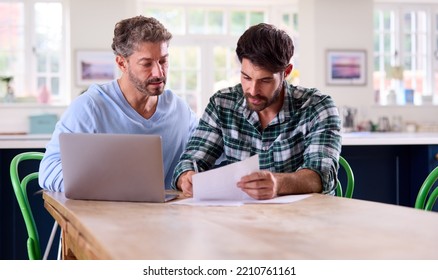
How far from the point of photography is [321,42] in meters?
8.31

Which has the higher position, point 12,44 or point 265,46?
point 12,44

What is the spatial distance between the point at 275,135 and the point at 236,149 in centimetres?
15

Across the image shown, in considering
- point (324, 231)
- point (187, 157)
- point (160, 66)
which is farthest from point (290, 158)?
point (324, 231)

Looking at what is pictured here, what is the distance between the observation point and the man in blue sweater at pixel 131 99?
2.38m

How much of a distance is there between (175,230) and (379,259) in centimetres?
45

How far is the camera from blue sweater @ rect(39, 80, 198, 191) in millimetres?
2305

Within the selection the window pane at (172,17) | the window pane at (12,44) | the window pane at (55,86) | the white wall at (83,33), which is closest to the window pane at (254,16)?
the window pane at (172,17)

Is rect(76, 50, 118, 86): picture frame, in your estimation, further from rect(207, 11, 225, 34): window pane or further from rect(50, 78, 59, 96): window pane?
rect(207, 11, 225, 34): window pane

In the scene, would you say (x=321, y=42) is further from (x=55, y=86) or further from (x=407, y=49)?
(x=55, y=86)

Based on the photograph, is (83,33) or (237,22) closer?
(83,33)

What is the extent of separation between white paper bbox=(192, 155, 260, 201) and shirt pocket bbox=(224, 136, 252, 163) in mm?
433

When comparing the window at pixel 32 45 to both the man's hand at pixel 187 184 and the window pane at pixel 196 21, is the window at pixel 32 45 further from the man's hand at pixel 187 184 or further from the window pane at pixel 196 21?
the man's hand at pixel 187 184

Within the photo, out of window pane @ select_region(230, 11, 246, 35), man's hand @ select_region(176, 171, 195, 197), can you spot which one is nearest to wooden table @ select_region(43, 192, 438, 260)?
man's hand @ select_region(176, 171, 195, 197)

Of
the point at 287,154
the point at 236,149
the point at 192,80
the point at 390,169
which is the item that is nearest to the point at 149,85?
the point at 236,149
